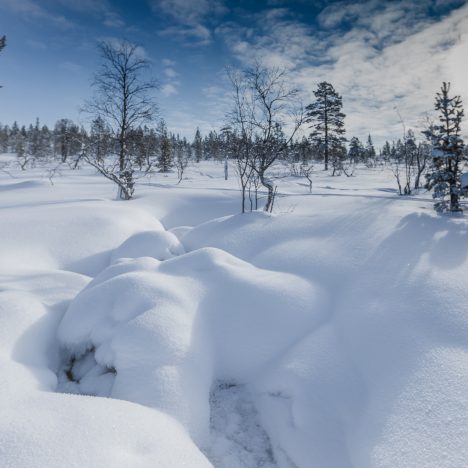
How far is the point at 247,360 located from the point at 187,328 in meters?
0.78

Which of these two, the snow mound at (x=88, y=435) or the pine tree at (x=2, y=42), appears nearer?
the snow mound at (x=88, y=435)

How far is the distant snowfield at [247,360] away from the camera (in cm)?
239

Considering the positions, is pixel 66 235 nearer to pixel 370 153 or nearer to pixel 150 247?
pixel 150 247

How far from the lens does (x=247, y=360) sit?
3.54 meters

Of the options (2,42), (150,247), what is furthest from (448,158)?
(2,42)

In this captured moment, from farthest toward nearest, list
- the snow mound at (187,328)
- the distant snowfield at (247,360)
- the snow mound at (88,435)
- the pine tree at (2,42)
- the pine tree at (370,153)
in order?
1. the pine tree at (370,153)
2. the pine tree at (2,42)
3. the snow mound at (187,328)
4. the distant snowfield at (247,360)
5. the snow mound at (88,435)

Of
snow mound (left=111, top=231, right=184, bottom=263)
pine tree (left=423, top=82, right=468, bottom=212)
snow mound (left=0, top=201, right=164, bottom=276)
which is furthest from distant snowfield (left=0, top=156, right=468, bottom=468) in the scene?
pine tree (left=423, top=82, right=468, bottom=212)

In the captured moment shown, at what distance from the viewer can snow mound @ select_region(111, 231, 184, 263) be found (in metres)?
6.74

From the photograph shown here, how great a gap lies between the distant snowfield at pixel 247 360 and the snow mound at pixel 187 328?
16 millimetres

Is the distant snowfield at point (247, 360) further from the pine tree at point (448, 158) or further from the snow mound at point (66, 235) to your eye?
the pine tree at point (448, 158)

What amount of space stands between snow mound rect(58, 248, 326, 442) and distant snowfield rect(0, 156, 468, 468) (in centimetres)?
2

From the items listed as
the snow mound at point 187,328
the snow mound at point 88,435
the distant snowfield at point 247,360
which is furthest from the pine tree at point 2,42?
the snow mound at point 88,435

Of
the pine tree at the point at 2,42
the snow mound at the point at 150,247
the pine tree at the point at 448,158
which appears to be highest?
the pine tree at the point at 2,42

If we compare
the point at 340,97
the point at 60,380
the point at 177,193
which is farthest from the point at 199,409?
the point at 340,97
